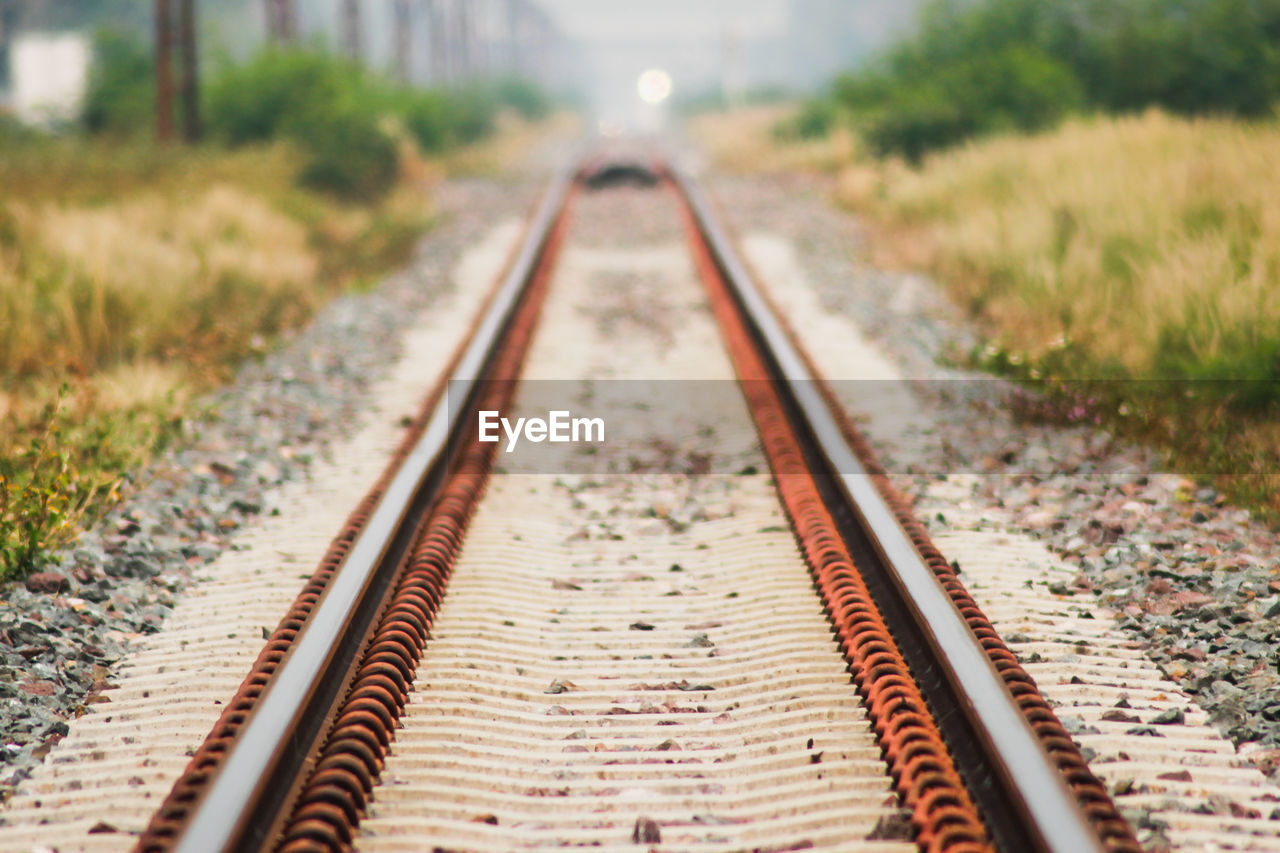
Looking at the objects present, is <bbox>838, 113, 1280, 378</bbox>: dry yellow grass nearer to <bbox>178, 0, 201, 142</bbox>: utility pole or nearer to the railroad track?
the railroad track

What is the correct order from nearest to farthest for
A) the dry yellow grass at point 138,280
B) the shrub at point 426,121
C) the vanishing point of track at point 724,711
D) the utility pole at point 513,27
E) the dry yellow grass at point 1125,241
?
1. the vanishing point of track at point 724,711
2. the dry yellow grass at point 1125,241
3. the dry yellow grass at point 138,280
4. the shrub at point 426,121
5. the utility pole at point 513,27

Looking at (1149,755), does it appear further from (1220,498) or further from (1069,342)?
(1069,342)

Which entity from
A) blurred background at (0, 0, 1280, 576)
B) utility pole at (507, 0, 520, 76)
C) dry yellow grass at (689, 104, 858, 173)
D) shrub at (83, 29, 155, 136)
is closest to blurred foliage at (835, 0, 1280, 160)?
blurred background at (0, 0, 1280, 576)

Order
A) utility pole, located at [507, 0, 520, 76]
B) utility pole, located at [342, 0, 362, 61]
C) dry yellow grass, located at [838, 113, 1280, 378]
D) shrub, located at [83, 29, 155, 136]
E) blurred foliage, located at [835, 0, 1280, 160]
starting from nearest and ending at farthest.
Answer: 1. dry yellow grass, located at [838, 113, 1280, 378]
2. blurred foliage, located at [835, 0, 1280, 160]
3. shrub, located at [83, 29, 155, 136]
4. utility pole, located at [342, 0, 362, 61]
5. utility pole, located at [507, 0, 520, 76]

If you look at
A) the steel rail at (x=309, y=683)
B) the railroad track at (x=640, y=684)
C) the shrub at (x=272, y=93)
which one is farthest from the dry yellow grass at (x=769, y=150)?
the steel rail at (x=309, y=683)

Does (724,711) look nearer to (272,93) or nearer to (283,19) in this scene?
(272,93)

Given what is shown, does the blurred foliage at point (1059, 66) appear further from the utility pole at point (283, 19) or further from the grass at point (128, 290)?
the utility pole at point (283, 19)
